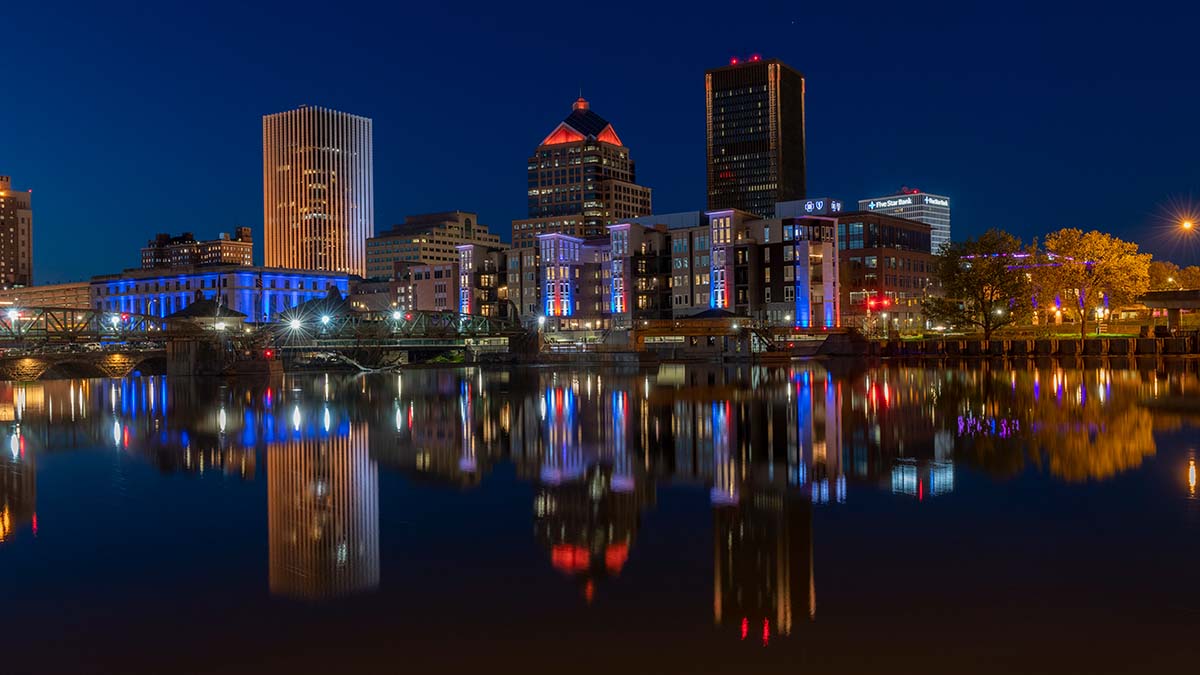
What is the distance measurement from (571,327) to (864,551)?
15989cm

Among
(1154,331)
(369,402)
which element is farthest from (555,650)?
(1154,331)

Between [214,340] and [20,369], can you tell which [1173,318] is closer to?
[214,340]

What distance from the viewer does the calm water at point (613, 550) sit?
1082 cm

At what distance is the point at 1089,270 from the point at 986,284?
14139 mm

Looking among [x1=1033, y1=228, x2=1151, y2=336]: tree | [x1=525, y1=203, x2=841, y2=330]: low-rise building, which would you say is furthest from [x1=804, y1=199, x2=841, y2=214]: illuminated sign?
[x1=1033, y1=228, x2=1151, y2=336]: tree

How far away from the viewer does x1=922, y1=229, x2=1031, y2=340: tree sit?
380 ft

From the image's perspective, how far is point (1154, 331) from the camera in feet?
341

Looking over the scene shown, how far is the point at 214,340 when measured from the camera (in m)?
99.2

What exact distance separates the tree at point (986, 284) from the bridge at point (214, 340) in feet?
183

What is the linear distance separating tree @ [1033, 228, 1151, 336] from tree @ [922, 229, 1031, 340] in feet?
12.1

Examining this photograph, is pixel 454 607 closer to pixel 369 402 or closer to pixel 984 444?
pixel 984 444

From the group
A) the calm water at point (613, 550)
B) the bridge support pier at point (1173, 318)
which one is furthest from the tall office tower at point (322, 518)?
the bridge support pier at point (1173, 318)

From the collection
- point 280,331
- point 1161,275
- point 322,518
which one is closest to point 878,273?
point 1161,275

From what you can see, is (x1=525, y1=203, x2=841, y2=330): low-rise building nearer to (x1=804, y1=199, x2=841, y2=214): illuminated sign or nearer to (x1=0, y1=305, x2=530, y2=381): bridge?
(x1=804, y1=199, x2=841, y2=214): illuminated sign
